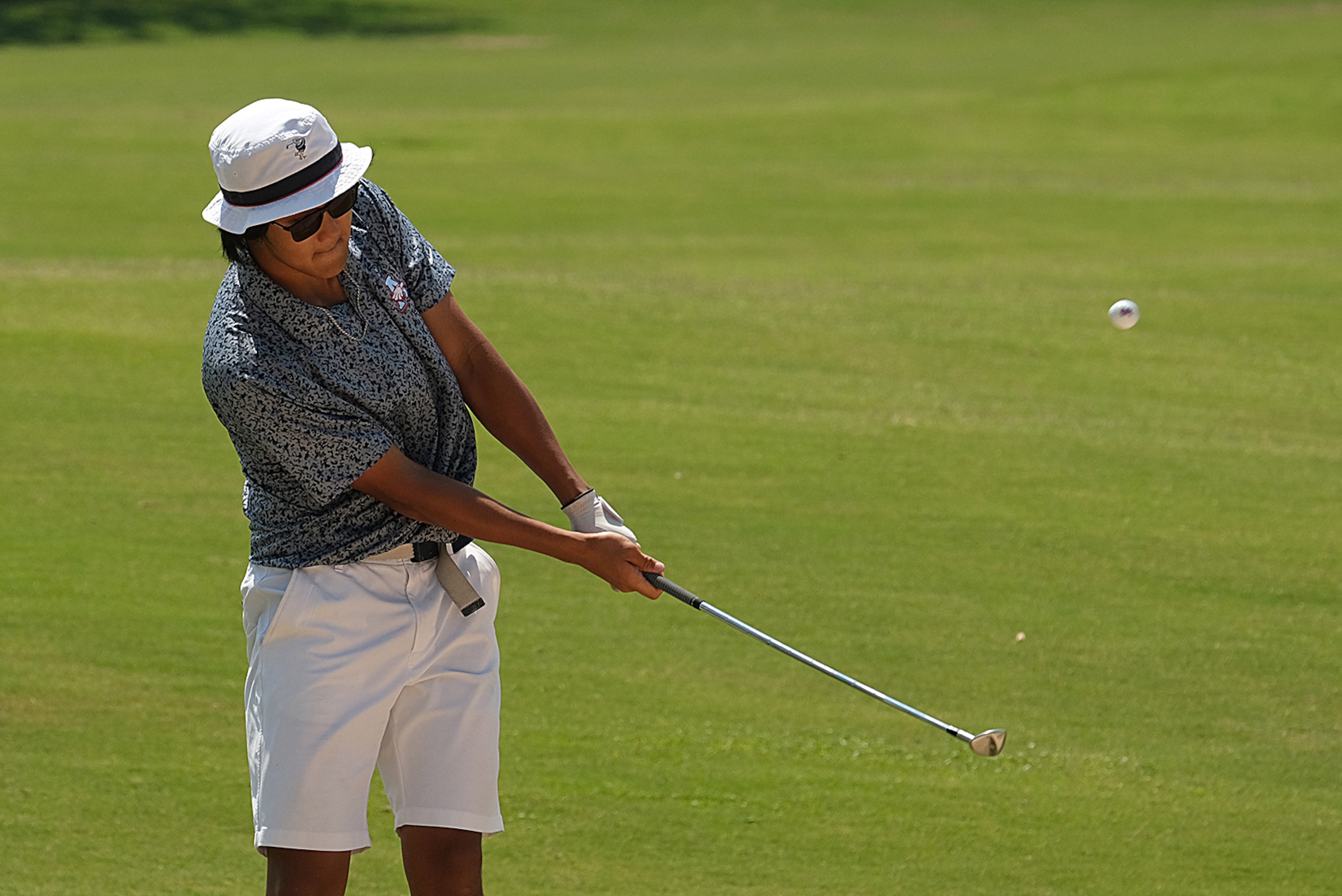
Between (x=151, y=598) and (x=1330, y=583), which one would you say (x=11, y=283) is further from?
(x=1330, y=583)

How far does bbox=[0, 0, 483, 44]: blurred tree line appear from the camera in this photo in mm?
30609

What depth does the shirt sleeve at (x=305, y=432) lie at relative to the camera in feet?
10.6

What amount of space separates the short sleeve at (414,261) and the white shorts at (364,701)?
20.9 inches

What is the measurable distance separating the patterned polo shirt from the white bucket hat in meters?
0.13

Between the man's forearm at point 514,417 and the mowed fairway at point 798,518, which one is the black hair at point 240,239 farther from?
the mowed fairway at point 798,518

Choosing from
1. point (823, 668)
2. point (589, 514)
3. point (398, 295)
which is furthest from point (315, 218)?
point (823, 668)

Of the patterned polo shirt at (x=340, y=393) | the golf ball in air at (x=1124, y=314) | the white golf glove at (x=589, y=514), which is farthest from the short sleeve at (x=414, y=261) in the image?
the golf ball in air at (x=1124, y=314)

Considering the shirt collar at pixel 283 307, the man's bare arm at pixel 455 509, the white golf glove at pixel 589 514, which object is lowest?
the white golf glove at pixel 589 514

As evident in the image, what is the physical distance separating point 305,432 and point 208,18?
103ft

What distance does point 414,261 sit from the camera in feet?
11.7

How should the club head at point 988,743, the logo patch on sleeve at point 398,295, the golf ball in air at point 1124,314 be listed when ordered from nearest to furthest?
1. the logo patch on sleeve at point 398,295
2. the club head at point 988,743
3. the golf ball in air at point 1124,314

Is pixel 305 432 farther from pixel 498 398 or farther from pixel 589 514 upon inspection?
pixel 589 514

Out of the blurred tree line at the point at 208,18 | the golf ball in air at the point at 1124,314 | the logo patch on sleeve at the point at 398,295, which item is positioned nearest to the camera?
the logo patch on sleeve at the point at 398,295

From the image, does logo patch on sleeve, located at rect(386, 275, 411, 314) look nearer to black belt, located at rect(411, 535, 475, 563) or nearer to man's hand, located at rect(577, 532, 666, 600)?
black belt, located at rect(411, 535, 475, 563)
